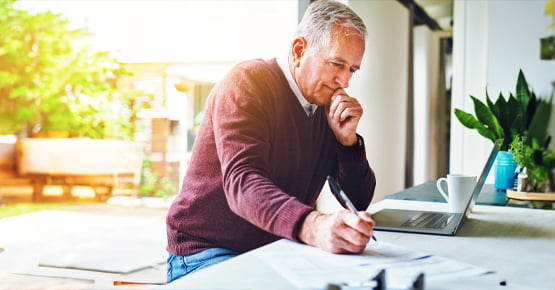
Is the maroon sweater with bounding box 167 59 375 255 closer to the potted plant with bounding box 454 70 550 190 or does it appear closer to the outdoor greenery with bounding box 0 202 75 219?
the potted plant with bounding box 454 70 550 190

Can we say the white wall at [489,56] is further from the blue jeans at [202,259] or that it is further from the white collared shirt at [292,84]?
the blue jeans at [202,259]

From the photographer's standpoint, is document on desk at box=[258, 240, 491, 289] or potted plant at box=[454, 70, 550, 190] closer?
document on desk at box=[258, 240, 491, 289]

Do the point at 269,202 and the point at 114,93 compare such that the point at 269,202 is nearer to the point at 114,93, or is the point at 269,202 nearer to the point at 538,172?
the point at 538,172

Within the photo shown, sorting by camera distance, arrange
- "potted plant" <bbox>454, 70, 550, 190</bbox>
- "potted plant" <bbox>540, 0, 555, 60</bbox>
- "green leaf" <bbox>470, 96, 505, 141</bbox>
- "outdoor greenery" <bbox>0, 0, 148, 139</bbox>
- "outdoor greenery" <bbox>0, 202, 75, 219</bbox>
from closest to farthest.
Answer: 1. "potted plant" <bbox>454, 70, 550, 190</bbox>
2. "green leaf" <bbox>470, 96, 505, 141</bbox>
3. "potted plant" <bbox>540, 0, 555, 60</bbox>
4. "outdoor greenery" <bbox>0, 0, 148, 139</bbox>
5. "outdoor greenery" <bbox>0, 202, 75, 219</bbox>

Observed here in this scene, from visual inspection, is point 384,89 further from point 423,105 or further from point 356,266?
point 356,266

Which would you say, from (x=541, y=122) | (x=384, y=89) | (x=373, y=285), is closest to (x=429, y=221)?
(x=373, y=285)

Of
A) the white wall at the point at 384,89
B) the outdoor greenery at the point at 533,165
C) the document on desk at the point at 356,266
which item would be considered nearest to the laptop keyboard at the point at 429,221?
the document on desk at the point at 356,266

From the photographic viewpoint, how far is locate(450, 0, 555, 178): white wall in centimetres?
311

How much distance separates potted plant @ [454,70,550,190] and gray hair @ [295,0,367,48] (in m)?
1.23

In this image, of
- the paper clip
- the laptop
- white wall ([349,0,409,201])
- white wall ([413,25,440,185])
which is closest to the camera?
the paper clip

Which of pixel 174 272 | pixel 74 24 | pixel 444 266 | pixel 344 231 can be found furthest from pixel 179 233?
pixel 74 24

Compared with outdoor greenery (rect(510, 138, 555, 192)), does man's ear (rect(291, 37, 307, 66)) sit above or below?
above

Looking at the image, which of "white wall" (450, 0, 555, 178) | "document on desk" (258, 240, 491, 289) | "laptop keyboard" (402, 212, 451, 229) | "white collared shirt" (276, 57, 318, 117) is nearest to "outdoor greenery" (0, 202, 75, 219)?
"white wall" (450, 0, 555, 178)

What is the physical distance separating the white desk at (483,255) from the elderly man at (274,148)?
0.40 ft
